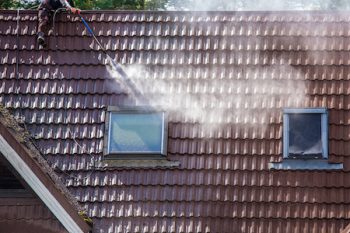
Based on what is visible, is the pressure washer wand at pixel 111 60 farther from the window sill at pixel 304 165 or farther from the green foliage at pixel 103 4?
the green foliage at pixel 103 4

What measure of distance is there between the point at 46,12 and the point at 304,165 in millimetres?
4922

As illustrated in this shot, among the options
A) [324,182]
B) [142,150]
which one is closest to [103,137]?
[142,150]

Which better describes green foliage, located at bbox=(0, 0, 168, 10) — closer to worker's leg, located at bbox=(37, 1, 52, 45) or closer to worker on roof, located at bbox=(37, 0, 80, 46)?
worker on roof, located at bbox=(37, 0, 80, 46)

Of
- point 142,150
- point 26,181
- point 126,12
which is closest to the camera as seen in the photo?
point 26,181

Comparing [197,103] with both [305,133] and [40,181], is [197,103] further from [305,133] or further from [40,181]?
[40,181]

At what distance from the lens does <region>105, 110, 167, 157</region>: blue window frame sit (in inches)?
567

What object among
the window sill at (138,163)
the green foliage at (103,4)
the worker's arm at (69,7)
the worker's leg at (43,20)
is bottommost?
the window sill at (138,163)

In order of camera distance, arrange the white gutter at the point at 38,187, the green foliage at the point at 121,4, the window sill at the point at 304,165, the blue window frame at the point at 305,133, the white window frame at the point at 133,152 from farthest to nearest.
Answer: the green foliage at the point at 121,4, the white window frame at the point at 133,152, the blue window frame at the point at 305,133, the window sill at the point at 304,165, the white gutter at the point at 38,187

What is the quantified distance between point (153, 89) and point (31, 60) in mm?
2074

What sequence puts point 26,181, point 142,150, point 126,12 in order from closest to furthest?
point 26,181 < point 142,150 < point 126,12

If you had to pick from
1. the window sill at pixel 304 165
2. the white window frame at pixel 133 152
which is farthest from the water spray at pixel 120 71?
the window sill at pixel 304 165

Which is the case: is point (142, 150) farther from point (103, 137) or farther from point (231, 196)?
point (231, 196)

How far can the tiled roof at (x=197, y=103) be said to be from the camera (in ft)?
45.4

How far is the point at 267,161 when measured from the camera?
46.5 ft
